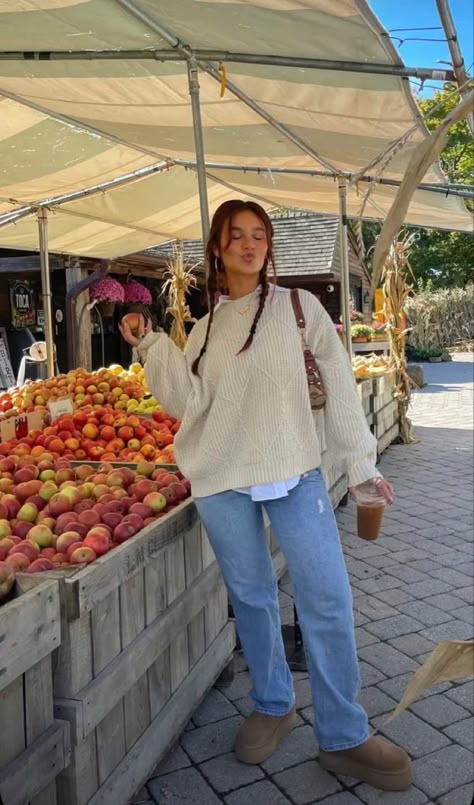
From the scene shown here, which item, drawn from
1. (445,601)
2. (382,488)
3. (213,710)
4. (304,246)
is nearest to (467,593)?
(445,601)

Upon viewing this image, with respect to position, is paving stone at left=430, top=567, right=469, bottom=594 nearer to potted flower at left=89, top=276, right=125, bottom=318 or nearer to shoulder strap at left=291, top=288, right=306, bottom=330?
shoulder strap at left=291, top=288, right=306, bottom=330

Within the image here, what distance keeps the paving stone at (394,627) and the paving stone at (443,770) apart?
1.07m

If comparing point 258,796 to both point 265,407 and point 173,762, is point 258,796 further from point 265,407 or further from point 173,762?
point 265,407

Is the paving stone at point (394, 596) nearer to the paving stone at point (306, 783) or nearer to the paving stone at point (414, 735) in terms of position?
the paving stone at point (414, 735)

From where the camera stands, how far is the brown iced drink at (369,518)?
264 cm

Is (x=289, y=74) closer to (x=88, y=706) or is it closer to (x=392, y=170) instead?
(x=392, y=170)

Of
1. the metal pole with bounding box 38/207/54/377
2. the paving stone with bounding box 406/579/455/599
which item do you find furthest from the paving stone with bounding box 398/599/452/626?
the metal pole with bounding box 38/207/54/377

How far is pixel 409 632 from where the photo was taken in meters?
3.93

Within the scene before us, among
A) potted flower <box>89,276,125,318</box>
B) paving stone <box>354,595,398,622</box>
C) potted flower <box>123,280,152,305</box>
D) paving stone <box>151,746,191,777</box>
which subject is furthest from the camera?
potted flower <box>123,280,152,305</box>

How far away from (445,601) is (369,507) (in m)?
2.04

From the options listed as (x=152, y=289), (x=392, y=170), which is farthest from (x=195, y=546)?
(x=152, y=289)

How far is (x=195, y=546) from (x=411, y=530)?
10.8 ft

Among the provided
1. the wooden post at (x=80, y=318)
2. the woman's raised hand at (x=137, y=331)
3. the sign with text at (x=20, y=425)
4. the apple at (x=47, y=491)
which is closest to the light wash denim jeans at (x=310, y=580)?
the woman's raised hand at (x=137, y=331)

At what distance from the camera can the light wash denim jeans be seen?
8.04ft
